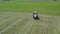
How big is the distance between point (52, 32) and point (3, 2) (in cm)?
181

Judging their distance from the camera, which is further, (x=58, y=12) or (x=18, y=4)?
(x=18, y=4)

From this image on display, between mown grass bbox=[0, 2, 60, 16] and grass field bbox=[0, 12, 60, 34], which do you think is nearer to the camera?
grass field bbox=[0, 12, 60, 34]

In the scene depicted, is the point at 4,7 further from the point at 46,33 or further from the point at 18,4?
the point at 46,33

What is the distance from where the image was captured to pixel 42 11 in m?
2.59

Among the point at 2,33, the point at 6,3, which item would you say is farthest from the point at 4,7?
the point at 2,33

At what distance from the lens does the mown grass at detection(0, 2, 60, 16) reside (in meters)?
2.55

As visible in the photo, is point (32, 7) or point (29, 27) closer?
point (29, 27)

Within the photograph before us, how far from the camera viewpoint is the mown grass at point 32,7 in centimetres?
255

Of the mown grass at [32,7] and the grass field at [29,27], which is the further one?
the mown grass at [32,7]

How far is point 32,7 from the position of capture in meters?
2.67

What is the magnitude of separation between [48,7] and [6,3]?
3.07 ft

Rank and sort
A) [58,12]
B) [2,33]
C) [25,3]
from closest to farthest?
[2,33] < [58,12] < [25,3]

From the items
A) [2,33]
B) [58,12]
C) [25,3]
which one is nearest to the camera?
[2,33]

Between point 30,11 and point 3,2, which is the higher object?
point 3,2
